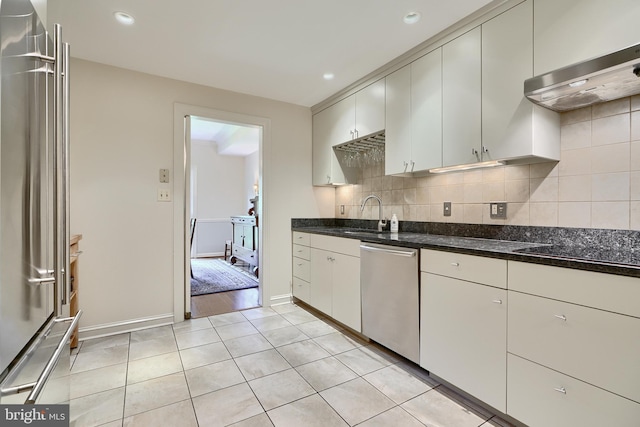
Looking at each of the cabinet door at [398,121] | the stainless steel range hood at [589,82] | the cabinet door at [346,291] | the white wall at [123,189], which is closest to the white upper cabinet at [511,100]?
the stainless steel range hood at [589,82]

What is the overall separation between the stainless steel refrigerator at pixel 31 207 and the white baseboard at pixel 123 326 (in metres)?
1.65

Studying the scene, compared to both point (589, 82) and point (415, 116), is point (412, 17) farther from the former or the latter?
point (589, 82)

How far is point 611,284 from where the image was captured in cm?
109

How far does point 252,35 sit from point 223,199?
5148mm

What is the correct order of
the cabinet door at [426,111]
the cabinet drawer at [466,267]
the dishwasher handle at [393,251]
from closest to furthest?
the cabinet drawer at [466,267]
the dishwasher handle at [393,251]
the cabinet door at [426,111]

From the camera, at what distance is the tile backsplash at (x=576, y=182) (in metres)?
1.47

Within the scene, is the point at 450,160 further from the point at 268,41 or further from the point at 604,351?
the point at 268,41

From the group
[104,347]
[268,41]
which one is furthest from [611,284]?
[104,347]

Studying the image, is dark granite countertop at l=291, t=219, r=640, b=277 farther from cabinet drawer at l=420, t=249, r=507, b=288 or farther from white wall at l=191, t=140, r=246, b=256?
white wall at l=191, t=140, r=246, b=256

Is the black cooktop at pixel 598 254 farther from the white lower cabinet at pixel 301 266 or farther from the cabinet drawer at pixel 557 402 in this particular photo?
the white lower cabinet at pixel 301 266

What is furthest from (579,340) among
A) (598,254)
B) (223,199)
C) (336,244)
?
(223,199)

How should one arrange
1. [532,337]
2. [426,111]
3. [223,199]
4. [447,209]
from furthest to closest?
1. [223,199]
2. [447,209]
3. [426,111]
4. [532,337]

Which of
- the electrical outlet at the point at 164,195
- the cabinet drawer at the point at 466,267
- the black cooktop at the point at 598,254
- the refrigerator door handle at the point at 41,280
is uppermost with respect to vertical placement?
the electrical outlet at the point at 164,195

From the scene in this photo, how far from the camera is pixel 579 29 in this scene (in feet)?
4.60
